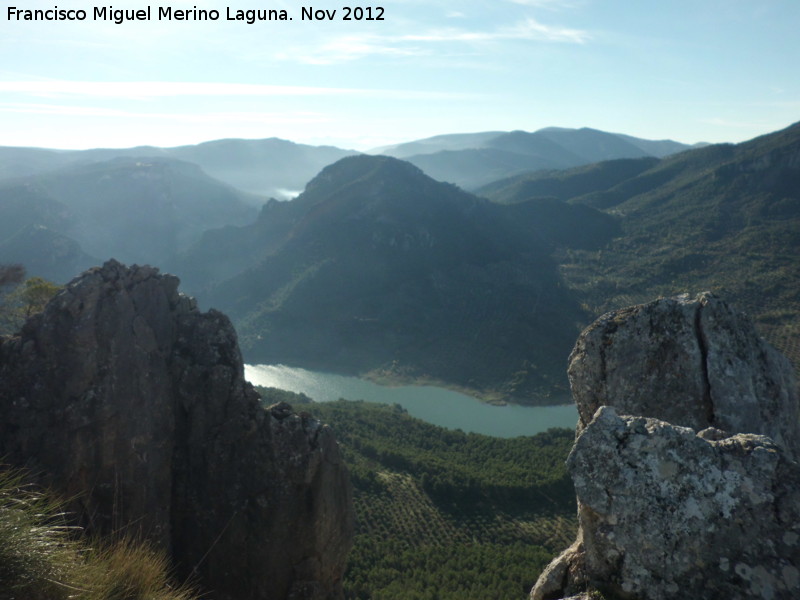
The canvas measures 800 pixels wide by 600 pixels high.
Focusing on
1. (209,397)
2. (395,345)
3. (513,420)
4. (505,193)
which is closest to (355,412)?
(513,420)

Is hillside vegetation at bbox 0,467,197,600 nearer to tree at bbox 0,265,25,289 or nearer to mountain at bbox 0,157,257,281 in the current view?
tree at bbox 0,265,25,289

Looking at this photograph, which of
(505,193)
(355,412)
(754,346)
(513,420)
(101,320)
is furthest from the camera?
(505,193)

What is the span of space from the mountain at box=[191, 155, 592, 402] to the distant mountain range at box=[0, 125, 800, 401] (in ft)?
1.09

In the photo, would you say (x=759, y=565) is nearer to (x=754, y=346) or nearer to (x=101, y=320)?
(x=754, y=346)

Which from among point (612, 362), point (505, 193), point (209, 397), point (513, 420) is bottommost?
point (513, 420)

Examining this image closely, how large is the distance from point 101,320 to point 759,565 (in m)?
12.8

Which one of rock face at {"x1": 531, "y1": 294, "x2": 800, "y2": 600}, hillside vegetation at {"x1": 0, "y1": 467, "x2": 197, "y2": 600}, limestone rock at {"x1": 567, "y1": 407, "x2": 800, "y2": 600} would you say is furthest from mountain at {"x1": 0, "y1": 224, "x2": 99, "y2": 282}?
limestone rock at {"x1": 567, "y1": 407, "x2": 800, "y2": 600}

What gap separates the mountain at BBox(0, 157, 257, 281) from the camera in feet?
367

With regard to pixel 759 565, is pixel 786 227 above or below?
above

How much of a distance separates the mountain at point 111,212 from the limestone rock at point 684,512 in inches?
4463

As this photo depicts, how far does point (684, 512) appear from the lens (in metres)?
4.91

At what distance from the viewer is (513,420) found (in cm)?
5800

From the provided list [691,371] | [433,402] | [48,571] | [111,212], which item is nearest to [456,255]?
[433,402]

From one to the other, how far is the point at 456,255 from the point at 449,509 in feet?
253
